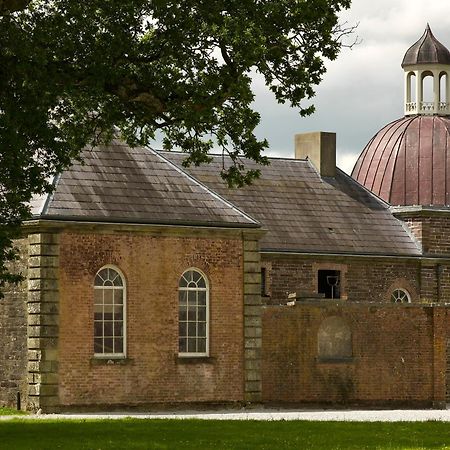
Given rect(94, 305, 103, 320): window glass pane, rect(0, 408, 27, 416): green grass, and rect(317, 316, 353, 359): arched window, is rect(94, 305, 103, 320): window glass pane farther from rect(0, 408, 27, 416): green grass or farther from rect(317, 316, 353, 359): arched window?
rect(317, 316, 353, 359): arched window

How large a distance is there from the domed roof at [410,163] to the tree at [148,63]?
77.8 feet

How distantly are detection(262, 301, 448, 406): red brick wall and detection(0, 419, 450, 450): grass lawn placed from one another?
28.6 ft

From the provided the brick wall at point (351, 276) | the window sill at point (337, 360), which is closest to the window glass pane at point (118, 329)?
the window sill at point (337, 360)

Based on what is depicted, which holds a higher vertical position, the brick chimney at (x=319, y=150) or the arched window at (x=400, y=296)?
the brick chimney at (x=319, y=150)

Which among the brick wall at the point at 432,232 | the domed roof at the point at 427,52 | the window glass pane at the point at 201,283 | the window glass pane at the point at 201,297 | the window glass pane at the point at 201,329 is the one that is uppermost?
the domed roof at the point at 427,52

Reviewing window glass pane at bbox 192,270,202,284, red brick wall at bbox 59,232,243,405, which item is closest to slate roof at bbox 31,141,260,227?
red brick wall at bbox 59,232,243,405

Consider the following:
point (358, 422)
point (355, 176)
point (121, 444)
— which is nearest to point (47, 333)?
point (358, 422)

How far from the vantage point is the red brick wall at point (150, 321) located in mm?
37312

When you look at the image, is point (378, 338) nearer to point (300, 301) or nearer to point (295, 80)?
point (300, 301)

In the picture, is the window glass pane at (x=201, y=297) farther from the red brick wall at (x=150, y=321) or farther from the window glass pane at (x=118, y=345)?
the window glass pane at (x=118, y=345)

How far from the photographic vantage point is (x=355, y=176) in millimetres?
55438

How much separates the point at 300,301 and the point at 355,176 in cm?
1502

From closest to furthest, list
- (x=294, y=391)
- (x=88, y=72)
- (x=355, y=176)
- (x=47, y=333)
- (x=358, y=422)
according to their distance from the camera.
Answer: (x=88, y=72) → (x=358, y=422) → (x=47, y=333) → (x=294, y=391) → (x=355, y=176)

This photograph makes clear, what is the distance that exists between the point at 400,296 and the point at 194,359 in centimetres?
1110
